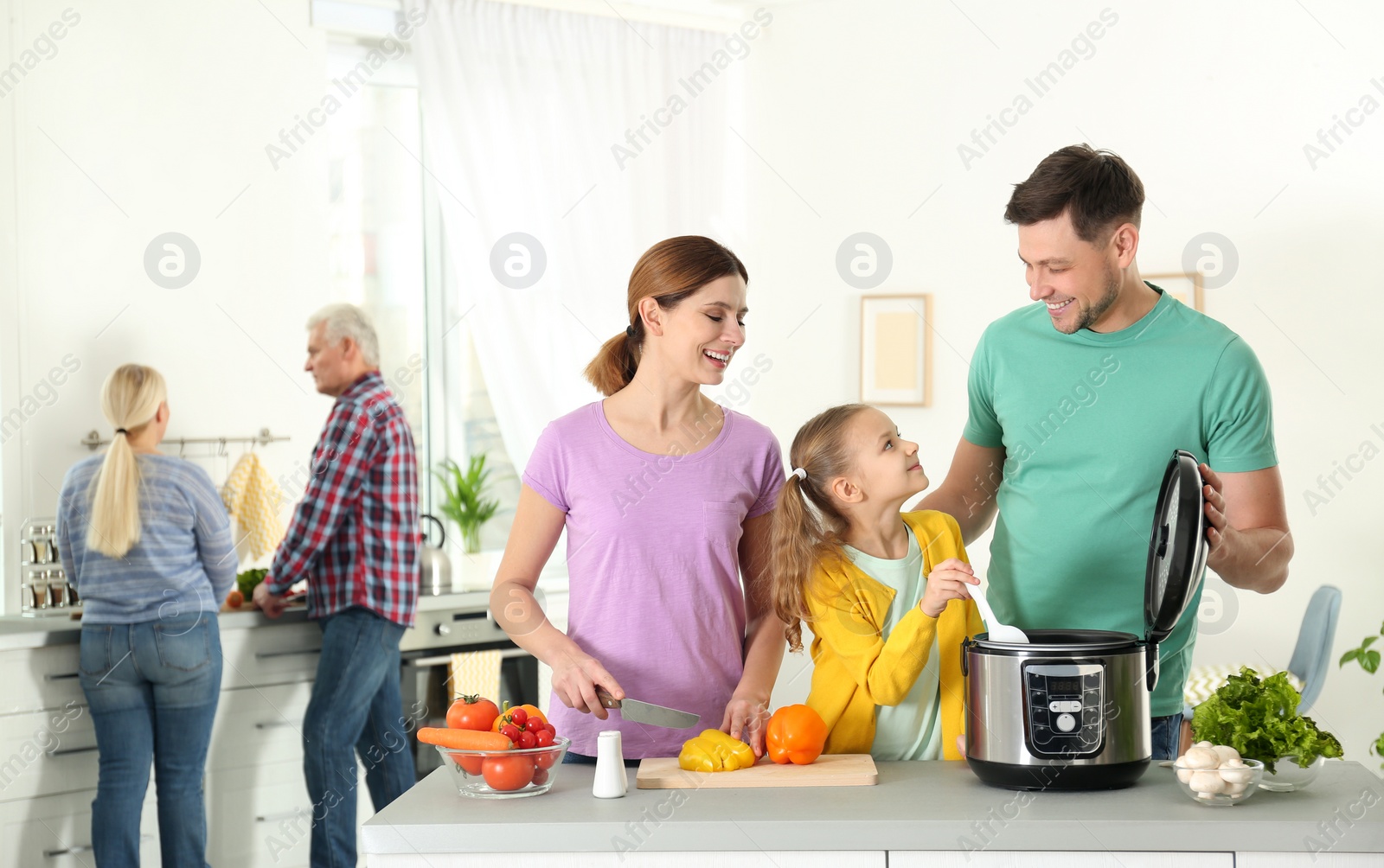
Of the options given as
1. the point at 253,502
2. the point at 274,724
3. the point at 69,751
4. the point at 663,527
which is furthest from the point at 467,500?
the point at 663,527

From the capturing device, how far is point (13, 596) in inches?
129

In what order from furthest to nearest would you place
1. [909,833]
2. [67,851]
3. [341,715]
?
[341,715], [67,851], [909,833]

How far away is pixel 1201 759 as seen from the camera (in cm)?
131

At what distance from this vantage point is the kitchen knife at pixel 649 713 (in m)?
1.52

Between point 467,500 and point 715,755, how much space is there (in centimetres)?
269

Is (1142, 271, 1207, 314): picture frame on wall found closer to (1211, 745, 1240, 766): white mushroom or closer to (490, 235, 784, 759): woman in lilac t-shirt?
(490, 235, 784, 759): woman in lilac t-shirt

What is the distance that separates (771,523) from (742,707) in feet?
0.90

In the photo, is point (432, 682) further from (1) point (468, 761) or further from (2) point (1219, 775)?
(2) point (1219, 775)

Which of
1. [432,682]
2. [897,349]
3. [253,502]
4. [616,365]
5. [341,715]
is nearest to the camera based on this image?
[616,365]

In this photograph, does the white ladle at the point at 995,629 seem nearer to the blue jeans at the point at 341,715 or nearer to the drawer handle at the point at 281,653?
the blue jeans at the point at 341,715

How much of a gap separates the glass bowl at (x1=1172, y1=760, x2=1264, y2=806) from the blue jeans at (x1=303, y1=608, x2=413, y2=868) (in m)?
2.30

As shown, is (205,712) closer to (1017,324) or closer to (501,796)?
(501,796)

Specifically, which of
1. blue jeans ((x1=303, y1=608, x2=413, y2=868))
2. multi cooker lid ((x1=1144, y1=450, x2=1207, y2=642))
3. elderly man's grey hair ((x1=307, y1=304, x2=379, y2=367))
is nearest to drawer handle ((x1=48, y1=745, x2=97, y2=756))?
blue jeans ((x1=303, y1=608, x2=413, y2=868))

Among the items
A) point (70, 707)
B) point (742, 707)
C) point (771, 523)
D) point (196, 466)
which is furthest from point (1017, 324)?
point (70, 707)
